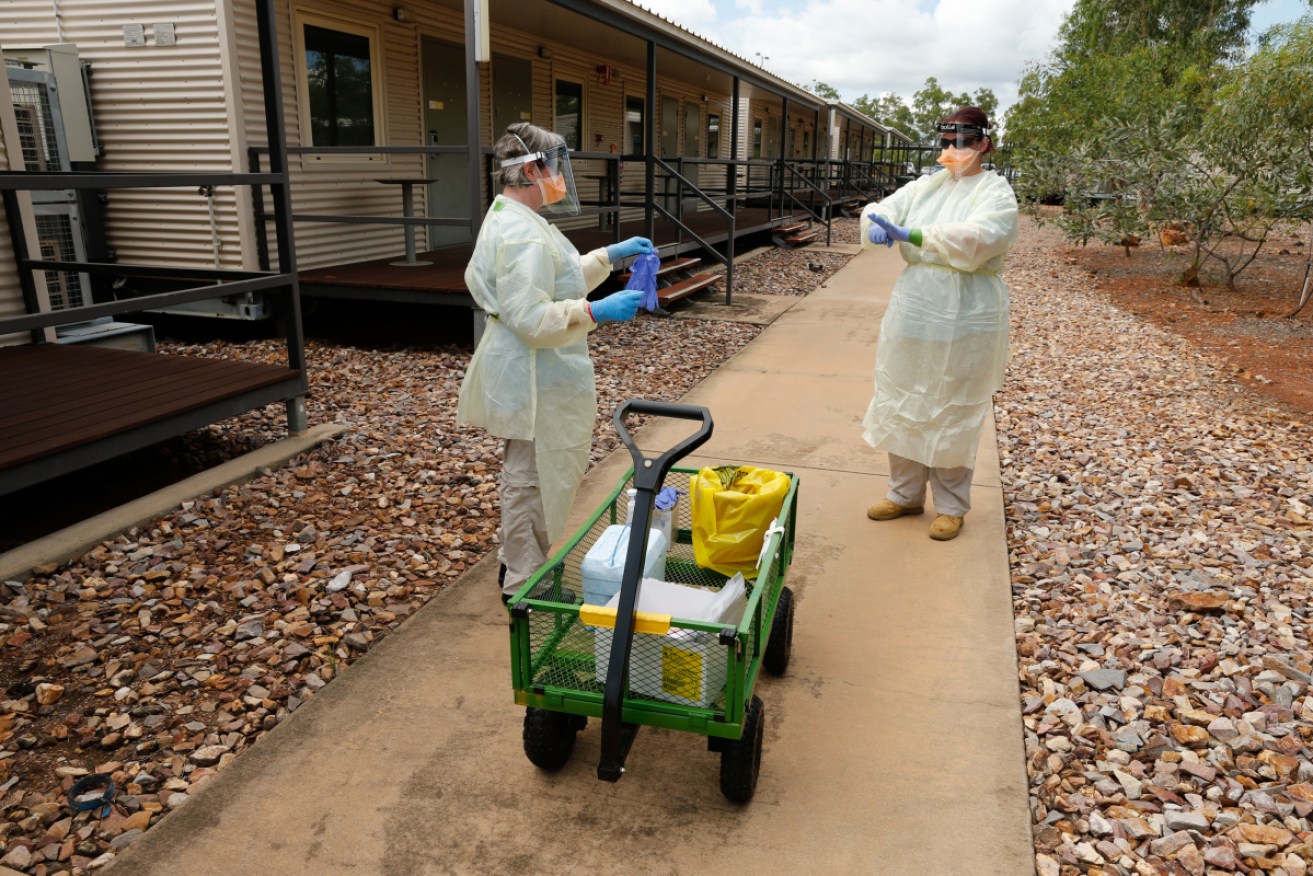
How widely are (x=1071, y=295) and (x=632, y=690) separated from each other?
11.7 metres

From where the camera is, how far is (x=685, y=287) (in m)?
10.2

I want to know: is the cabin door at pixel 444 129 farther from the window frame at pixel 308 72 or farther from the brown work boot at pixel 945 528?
the brown work boot at pixel 945 528

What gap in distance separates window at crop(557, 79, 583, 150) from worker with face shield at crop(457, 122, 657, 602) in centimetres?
1012

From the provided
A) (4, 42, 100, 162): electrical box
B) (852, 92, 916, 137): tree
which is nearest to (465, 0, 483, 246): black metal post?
(4, 42, 100, 162): electrical box

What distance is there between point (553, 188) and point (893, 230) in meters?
1.47

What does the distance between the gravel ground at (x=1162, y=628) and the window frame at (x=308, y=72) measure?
19.9ft

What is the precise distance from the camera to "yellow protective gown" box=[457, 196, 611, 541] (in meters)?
2.95

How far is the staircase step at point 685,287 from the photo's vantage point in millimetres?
9730

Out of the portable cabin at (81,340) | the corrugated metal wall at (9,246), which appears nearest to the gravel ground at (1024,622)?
the portable cabin at (81,340)

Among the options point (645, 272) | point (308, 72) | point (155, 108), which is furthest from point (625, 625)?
point (308, 72)

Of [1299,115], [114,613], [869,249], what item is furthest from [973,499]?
[869,249]

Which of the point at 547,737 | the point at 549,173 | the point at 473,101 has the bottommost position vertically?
the point at 547,737

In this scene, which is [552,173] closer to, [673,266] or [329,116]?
[329,116]

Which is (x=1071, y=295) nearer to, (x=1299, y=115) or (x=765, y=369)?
(x=1299, y=115)
